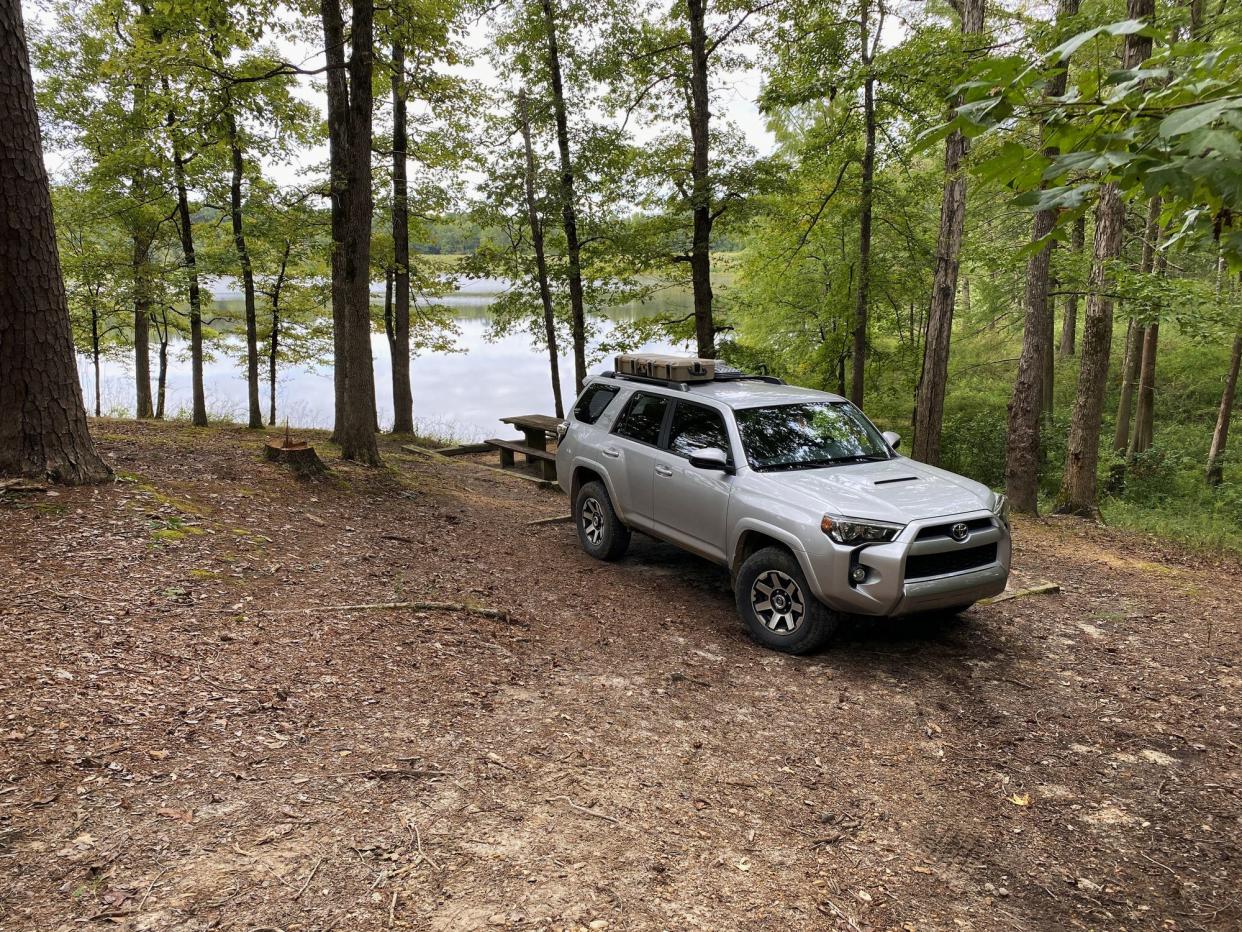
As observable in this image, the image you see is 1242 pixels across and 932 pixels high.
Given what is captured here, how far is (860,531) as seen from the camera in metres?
4.92

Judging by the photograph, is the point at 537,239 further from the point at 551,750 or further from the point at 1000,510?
the point at 551,750

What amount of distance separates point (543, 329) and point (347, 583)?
13582 mm

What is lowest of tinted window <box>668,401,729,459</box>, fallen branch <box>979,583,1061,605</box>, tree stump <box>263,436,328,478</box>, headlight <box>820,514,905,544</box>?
fallen branch <box>979,583,1061,605</box>

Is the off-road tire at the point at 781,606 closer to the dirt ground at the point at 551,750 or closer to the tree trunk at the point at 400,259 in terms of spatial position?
the dirt ground at the point at 551,750

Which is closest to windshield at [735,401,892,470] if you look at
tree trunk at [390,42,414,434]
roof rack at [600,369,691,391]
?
roof rack at [600,369,691,391]

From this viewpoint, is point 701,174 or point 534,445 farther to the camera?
point 701,174

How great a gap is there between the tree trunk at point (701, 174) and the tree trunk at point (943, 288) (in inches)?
150

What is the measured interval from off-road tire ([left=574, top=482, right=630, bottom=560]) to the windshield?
1871 millimetres

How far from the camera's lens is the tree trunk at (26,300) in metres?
5.65

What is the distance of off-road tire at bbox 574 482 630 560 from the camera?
7.44m

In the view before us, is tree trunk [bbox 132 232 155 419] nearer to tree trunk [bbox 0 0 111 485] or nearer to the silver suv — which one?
tree trunk [bbox 0 0 111 485]

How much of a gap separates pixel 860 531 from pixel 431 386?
38945mm

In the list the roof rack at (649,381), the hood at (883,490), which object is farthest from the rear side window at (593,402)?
the hood at (883,490)

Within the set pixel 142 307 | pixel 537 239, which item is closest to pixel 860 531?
pixel 537 239
